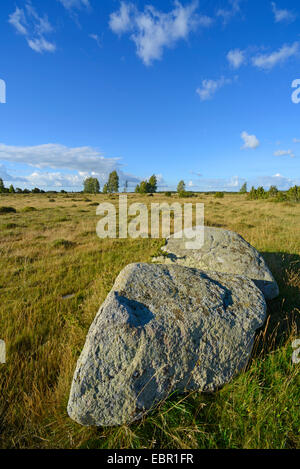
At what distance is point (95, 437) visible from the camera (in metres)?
1.74

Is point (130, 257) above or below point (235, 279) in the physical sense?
below

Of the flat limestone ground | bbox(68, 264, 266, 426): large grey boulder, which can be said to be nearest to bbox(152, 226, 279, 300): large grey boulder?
the flat limestone ground

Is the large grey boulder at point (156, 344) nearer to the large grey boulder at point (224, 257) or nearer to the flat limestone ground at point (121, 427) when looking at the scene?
the flat limestone ground at point (121, 427)

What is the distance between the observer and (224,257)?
429cm

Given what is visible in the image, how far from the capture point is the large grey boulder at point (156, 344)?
179 cm

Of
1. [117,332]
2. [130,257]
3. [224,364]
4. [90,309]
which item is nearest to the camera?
[117,332]

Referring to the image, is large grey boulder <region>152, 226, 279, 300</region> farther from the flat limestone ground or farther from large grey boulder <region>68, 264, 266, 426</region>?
large grey boulder <region>68, 264, 266, 426</region>

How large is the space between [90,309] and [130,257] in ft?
10.9

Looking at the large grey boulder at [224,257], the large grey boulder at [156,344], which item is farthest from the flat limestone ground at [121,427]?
the large grey boulder at [224,257]

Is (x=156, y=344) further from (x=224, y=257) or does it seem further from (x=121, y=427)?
(x=224, y=257)

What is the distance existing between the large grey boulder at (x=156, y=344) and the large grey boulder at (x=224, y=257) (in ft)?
5.12

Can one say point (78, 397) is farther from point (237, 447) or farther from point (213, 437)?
point (237, 447)

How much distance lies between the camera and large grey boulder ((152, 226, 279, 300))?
400cm
